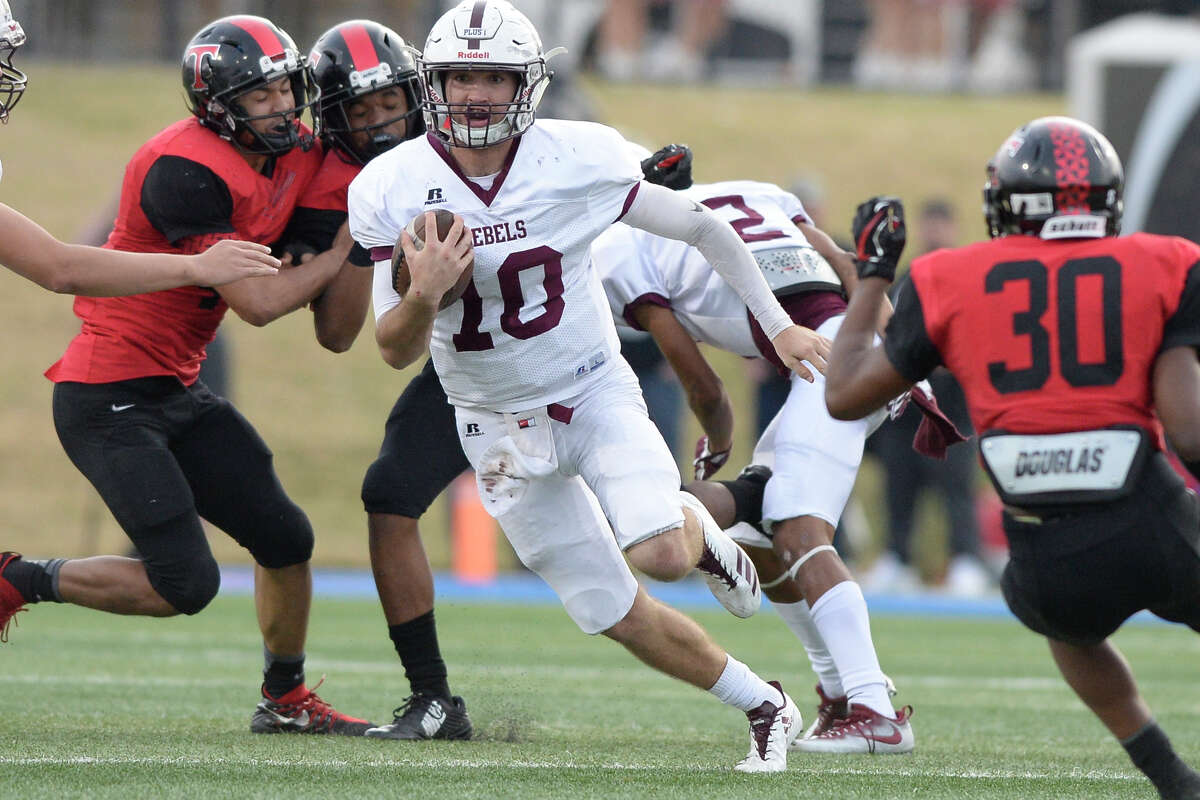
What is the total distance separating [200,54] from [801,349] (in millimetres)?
1740

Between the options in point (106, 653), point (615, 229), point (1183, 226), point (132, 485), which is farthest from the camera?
point (1183, 226)

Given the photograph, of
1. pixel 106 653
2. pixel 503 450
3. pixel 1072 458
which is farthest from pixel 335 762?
pixel 106 653

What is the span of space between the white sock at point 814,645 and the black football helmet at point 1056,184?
1690mm

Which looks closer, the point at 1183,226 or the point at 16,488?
the point at 1183,226

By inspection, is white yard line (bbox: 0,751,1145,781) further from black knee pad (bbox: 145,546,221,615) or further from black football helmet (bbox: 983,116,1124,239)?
black football helmet (bbox: 983,116,1124,239)

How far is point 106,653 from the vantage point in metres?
6.53

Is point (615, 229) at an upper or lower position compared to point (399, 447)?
upper

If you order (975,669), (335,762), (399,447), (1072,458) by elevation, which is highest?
(1072,458)

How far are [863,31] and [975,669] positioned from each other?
16676 millimetres

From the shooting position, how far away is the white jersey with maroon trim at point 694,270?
4.79 meters

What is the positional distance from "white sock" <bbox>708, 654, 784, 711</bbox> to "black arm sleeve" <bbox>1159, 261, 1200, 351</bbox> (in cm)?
135

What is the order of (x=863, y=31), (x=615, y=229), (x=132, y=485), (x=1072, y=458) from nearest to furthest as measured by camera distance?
(x=1072, y=458) → (x=132, y=485) → (x=615, y=229) → (x=863, y=31)

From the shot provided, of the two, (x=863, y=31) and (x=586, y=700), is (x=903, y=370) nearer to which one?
(x=586, y=700)

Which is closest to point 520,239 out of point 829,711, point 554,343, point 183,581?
point 554,343
